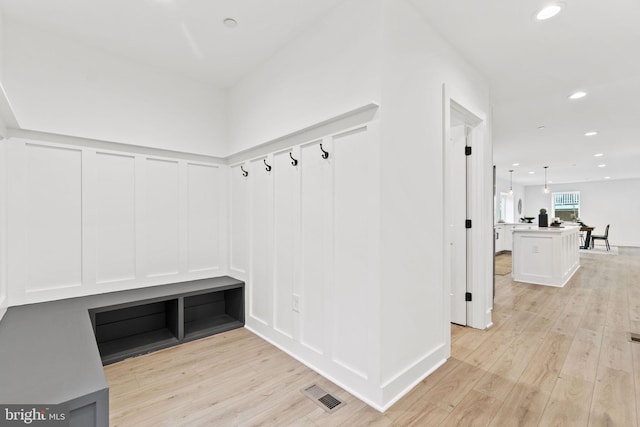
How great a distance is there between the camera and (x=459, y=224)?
3127mm

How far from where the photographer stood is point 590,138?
5.66 meters

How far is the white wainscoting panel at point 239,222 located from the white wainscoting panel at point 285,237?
562mm

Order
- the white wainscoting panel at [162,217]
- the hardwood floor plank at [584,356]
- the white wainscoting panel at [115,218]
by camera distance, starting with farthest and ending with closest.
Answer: the white wainscoting panel at [162,217] → the white wainscoting panel at [115,218] → the hardwood floor plank at [584,356]

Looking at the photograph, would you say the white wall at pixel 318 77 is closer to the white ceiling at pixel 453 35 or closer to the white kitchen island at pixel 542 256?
the white ceiling at pixel 453 35

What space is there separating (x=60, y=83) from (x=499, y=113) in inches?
203

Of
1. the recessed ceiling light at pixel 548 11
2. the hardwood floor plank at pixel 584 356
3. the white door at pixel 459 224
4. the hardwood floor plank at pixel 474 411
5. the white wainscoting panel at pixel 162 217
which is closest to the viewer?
the hardwood floor plank at pixel 474 411

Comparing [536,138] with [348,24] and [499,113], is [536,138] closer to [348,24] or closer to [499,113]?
[499,113]

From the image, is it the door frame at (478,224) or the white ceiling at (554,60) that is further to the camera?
the door frame at (478,224)

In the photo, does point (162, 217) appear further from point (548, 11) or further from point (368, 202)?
point (548, 11)

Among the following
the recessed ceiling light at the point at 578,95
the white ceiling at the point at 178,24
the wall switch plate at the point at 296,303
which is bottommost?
the wall switch plate at the point at 296,303

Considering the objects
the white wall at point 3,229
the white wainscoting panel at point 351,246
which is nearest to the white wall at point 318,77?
the white wainscoting panel at point 351,246

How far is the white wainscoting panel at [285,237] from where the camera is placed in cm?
250

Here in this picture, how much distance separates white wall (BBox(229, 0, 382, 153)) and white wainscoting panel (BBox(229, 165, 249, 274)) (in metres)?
0.42

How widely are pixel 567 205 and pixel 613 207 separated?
1467 millimetres
